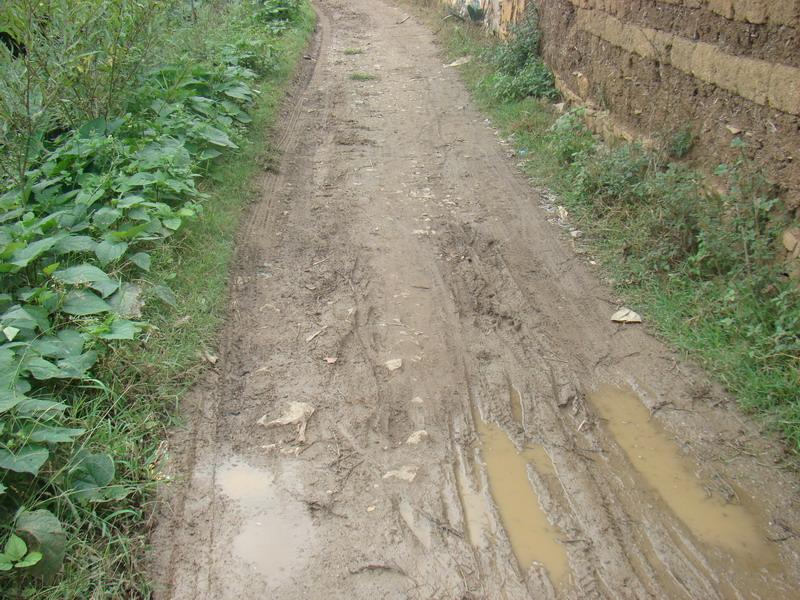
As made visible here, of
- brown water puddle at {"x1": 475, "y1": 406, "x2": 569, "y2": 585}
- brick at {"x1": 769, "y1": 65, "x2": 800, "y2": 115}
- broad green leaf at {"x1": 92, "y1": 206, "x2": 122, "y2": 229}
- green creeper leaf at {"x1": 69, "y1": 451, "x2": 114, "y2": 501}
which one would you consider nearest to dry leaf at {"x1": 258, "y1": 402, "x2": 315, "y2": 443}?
green creeper leaf at {"x1": 69, "y1": 451, "x2": 114, "y2": 501}

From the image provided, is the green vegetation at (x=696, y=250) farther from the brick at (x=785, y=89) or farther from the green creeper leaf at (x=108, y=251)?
the green creeper leaf at (x=108, y=251)

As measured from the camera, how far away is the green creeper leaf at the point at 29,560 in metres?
2.42

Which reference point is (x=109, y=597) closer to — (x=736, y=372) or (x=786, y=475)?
(x=786, y=475)

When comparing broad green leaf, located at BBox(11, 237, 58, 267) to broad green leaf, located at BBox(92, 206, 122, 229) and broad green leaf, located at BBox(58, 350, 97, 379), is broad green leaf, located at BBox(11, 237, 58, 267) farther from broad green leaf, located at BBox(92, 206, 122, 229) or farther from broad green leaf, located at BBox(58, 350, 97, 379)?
broad green leaf, located at BBox(58, 350, 97, 379)

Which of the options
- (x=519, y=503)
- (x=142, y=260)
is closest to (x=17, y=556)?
(x=519, y=503)

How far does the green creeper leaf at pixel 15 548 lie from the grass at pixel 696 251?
11.1 feet

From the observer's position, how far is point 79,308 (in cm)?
360

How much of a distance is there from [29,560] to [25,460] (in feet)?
1.41

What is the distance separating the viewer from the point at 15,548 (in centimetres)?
246

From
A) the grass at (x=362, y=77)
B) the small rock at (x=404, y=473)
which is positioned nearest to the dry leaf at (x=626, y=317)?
the small rock at (x=404, y=473)

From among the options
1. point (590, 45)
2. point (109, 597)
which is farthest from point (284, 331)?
point (590, 45)

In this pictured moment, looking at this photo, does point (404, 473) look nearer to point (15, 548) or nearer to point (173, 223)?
point (15, 548)

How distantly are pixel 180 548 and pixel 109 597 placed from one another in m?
0.32

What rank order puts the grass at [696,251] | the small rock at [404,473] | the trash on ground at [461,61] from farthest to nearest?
the trash on ground at [461,61]
the grass at [696,251]
the small rock at [404,473]
